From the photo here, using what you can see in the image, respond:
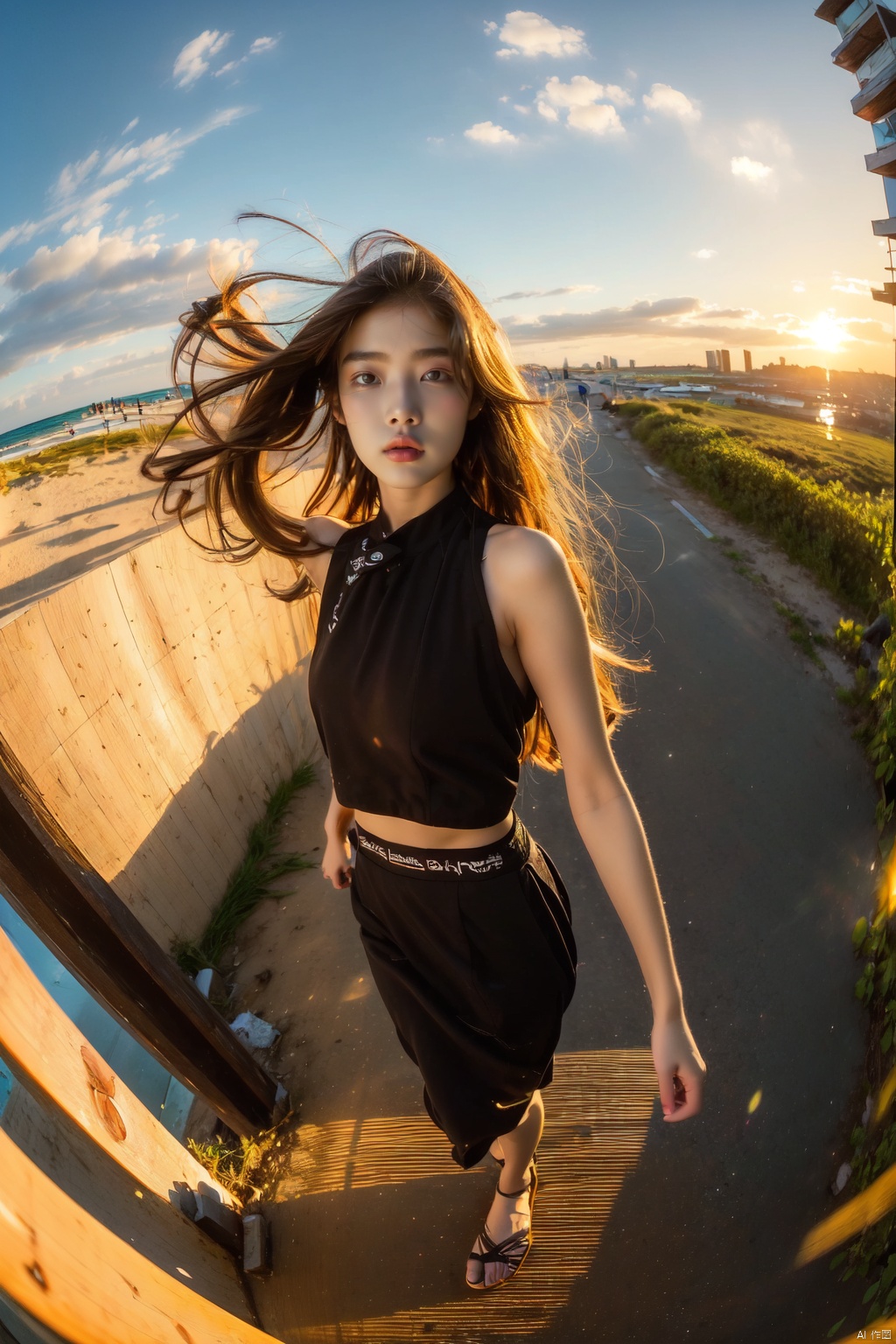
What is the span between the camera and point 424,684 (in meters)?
1.54

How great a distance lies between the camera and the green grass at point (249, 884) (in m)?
3.81

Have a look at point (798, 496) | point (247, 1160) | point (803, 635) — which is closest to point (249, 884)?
point (247, 1160)

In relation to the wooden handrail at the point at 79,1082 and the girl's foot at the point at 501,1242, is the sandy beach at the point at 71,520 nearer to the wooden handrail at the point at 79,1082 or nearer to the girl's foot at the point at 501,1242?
the wooden handrail at the point at 79,1082

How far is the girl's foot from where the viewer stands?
2.40 m

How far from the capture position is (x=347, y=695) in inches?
65.6

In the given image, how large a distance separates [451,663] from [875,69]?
1429mm

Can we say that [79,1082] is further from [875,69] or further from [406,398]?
[875,69]

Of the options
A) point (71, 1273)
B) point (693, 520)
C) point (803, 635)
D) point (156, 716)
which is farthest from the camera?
point (693, 520)

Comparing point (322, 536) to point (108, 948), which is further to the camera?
point (108, 948)

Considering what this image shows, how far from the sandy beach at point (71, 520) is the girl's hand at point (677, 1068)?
21.5ft

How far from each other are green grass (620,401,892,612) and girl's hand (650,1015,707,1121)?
1.43 m

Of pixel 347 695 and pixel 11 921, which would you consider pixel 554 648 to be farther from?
pixel 11 921

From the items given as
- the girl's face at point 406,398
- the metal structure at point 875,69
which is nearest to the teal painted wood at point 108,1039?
the girl's face at point 406,398

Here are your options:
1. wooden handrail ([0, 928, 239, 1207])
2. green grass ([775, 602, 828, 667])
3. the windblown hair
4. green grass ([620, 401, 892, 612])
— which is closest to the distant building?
green grass ([620, 401, 892, 612])
